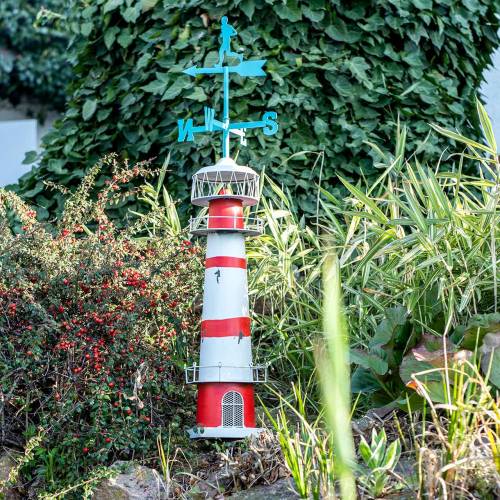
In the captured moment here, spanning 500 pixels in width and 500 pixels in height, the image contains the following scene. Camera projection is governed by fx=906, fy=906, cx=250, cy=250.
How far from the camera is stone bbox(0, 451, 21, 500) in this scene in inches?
134

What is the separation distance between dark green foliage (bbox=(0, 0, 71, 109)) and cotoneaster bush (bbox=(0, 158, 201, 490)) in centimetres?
1061

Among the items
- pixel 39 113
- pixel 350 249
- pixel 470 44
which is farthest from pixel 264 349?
pixel 39 113

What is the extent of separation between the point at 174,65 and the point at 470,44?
1.88 m

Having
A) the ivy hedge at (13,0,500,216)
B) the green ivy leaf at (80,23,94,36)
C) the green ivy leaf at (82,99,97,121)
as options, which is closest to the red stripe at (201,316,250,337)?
the ivy hedge at (13,0,500,216)

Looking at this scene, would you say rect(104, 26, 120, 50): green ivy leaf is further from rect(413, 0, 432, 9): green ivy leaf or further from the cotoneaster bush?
the cotoneaster bush

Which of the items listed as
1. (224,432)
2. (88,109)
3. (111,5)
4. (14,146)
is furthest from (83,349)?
(14,146)

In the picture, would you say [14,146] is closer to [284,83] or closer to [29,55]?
[284,83]

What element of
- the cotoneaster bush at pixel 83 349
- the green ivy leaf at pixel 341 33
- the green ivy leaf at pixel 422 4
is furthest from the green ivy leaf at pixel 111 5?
the cotoneaster bush at pixel 83 349

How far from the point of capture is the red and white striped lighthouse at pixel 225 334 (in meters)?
3.59

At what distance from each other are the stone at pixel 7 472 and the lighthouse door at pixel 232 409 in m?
0.84

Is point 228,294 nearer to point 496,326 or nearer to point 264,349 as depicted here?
point 264,349

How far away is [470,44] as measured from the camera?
18.8ft

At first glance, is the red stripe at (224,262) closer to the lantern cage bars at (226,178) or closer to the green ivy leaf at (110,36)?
the lantern cage bars at (226,178)

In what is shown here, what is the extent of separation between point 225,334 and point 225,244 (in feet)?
1.19
